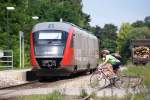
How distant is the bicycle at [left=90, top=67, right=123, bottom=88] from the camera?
26.9m

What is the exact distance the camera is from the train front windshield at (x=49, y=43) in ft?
113

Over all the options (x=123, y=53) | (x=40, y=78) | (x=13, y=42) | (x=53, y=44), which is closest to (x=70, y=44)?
(x=53, y=44)

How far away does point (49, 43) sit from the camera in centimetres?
3481

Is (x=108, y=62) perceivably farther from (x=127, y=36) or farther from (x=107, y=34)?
(x=107, y=34)

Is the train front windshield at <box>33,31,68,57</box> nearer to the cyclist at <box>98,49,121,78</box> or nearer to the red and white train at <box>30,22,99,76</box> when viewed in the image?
the red and white train at <box>30,22,99,76</box>

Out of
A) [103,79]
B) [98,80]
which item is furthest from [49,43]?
[103,79]

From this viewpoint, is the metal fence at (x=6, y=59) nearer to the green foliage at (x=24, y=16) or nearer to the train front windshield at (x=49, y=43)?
the green foliage at (x=24, y=16)

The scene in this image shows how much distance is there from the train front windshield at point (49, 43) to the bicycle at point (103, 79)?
6307mm

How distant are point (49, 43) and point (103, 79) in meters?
7.51

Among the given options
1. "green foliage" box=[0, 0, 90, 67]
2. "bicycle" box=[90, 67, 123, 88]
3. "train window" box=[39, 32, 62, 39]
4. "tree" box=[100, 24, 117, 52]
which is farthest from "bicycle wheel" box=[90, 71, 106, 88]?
"tree" box=[100, 24, 117, 52]

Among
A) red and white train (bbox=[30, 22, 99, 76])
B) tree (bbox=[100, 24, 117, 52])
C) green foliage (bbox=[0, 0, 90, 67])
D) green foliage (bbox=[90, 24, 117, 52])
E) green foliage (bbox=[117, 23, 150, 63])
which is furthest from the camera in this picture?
green foliage (bbox=[90, 24, 117, 52])

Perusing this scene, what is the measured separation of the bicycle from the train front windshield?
20.7 ft

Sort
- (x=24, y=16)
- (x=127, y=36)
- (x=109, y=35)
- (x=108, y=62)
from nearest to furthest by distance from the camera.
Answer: (x=108, y=62) → (x=24, y=16) → (x=127, y=36) → (x=109, y=35)

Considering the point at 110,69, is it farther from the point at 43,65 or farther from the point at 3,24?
the point at 3,24
